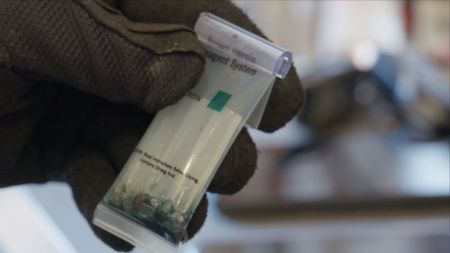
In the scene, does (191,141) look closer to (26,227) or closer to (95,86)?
(95,86)

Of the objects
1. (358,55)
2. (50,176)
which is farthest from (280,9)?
(50,176)

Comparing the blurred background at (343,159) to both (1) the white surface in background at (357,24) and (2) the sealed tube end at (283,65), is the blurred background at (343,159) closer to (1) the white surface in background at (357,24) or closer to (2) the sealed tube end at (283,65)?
(1) the white surface in background at (357,24)

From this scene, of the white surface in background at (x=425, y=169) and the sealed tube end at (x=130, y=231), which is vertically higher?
the white surface in background at (x=425, y=169)

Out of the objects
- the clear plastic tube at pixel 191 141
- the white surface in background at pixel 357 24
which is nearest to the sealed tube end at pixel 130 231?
the clear plastic tube at pixel 191 141

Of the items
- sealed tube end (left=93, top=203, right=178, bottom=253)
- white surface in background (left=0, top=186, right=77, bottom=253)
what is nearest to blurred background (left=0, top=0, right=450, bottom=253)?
white surface in background (left=0, top=186, right=77, bottom=253)

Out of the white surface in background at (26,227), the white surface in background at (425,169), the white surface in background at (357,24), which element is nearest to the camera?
the white surface in background at (26,227)

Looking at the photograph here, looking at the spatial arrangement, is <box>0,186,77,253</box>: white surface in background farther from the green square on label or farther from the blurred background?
the green square on label

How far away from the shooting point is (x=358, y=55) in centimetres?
91

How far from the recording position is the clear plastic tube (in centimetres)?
33

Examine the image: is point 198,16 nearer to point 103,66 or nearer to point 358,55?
point 103,66

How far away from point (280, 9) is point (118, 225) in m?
0.71

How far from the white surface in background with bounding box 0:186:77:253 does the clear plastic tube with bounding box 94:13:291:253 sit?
0.14 metres

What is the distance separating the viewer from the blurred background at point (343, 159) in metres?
0.54

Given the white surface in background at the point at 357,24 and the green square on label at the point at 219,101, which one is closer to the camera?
the green square on label at the point at 219,101
